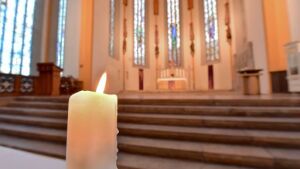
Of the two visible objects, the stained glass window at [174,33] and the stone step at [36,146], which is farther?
the stained glass window at [174,33]

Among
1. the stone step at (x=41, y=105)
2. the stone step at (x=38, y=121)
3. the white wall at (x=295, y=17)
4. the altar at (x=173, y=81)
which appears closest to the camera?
the stone step at (x=38, y=121)

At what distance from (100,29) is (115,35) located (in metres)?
2.96

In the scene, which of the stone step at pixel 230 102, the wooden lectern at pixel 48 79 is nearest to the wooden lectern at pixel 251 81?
the stone step at pixel 230 102

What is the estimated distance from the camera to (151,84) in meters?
13.1

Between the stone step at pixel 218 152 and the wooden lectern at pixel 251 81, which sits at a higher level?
the wooden lectern at pixel 251 81

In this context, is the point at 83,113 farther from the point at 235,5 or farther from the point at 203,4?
the point at 203,4

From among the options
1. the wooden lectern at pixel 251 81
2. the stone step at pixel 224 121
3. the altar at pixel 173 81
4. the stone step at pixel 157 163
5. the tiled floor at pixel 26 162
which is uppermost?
the altar at pixel 173 81

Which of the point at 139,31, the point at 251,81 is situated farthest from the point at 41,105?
the point at 139,31

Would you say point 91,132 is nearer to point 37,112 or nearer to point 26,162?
point 26,162

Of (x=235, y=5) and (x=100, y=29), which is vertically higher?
(x=235, y=5)

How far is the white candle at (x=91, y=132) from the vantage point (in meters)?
0.38

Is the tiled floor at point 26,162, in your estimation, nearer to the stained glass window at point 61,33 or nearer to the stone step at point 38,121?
the stone step at point 38,121

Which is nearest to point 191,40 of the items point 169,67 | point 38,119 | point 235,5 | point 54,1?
point 169,67

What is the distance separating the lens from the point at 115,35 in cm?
1035
